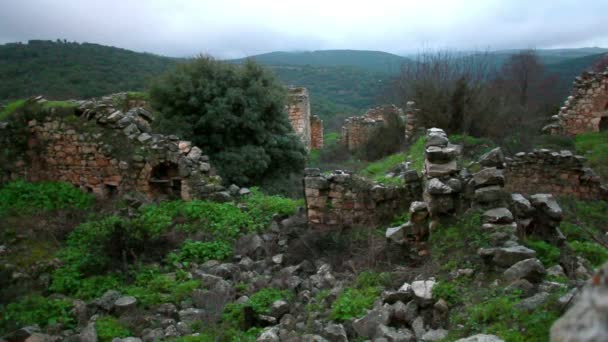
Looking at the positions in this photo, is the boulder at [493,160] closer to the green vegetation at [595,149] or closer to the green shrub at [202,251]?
the green shrub at [202,251]

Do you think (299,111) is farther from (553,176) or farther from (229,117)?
(553,176)

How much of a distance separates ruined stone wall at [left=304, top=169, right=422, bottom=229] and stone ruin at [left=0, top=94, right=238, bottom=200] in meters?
1.90

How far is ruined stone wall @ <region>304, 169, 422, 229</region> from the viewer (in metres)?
7.23

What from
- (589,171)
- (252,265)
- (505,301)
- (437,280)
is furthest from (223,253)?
(589,171)

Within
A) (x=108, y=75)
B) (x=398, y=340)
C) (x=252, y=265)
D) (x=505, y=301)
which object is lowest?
(x=252, y=265)

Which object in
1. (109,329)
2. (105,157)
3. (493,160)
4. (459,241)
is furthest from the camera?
(105,157)

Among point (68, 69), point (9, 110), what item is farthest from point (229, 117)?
point (68, 69)

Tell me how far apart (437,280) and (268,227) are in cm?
356

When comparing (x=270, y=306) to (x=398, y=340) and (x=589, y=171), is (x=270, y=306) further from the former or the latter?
(x=589, y=171)

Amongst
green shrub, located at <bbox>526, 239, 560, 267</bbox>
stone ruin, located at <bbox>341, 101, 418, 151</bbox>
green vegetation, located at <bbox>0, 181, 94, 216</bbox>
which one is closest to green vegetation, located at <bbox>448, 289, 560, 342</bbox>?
green shrub, located at <bbox>526, 239, 560, 267</bbox>

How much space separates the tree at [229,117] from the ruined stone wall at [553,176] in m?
5.63

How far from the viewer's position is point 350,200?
24.3 feet

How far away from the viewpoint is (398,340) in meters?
3.83

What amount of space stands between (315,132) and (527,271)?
72.2ft
